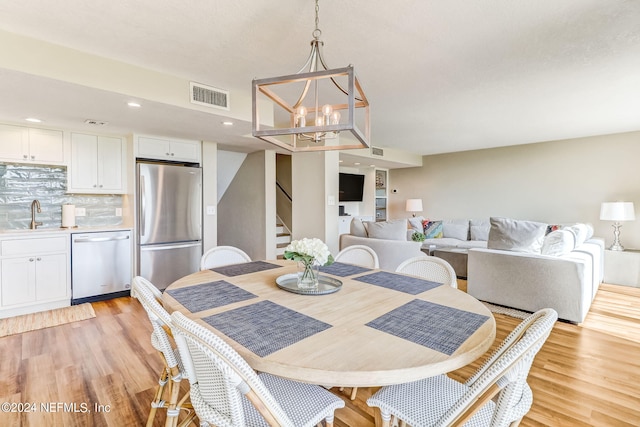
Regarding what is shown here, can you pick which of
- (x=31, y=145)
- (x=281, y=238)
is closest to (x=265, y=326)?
(x=31, y=145)

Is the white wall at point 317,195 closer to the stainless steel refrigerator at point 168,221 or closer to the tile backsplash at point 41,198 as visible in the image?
the stainless steel refrigerator at point 168,221

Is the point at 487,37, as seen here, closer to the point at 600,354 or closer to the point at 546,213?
the point at 600,354

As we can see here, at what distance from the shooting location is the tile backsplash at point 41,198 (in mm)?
3568

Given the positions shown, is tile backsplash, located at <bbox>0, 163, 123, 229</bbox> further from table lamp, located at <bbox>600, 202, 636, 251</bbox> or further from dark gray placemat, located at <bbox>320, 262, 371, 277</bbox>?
table lamp, located at <bbox>600, 202, 636, 251</bbox>

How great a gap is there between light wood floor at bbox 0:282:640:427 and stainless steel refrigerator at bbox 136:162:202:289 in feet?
2.93

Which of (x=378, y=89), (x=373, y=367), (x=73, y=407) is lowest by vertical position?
(x=73, y=407)

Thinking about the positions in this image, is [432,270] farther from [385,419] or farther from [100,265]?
[100,265]

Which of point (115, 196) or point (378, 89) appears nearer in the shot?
point (378, 89)

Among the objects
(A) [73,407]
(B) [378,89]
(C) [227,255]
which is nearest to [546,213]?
(B) [378,89]

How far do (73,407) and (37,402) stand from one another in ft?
0.83

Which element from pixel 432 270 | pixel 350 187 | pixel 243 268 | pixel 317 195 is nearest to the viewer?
pixel 432 270

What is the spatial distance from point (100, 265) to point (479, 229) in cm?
611

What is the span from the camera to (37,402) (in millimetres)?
1877

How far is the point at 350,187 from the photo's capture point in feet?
24.3
